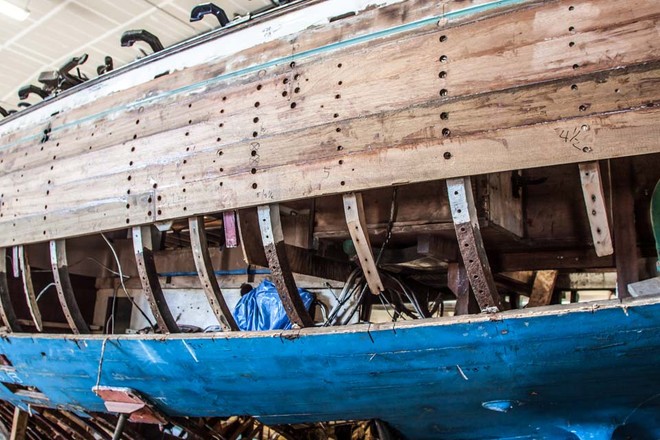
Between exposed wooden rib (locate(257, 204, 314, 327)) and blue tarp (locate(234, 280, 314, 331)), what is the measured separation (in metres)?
1.16

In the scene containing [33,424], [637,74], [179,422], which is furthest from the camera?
[33,424]

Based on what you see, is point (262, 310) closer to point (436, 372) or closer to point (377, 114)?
point (436, 372)

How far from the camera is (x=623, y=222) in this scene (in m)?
2.21

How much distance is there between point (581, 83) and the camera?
164 cm

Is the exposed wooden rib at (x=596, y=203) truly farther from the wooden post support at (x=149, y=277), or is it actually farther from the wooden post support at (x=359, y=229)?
the wooden post support at (x=149, y=277)

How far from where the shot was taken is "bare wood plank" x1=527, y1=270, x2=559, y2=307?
340cm

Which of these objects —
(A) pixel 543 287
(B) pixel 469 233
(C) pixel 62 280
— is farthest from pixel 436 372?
(C) pixel 62 280

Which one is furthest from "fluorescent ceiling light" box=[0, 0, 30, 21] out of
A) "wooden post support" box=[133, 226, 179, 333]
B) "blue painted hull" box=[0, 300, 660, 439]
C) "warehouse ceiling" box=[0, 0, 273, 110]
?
"wooden post support" box=[133, 226, 179, 333]

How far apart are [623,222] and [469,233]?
840mm

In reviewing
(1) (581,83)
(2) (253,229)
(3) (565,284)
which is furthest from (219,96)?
(3) (565,284)

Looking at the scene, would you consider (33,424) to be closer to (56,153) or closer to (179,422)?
(179,422)

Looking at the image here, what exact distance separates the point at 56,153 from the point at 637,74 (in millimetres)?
3139

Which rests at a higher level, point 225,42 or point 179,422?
point 225,42

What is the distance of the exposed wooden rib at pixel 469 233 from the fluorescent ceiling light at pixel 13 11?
21.6ft
